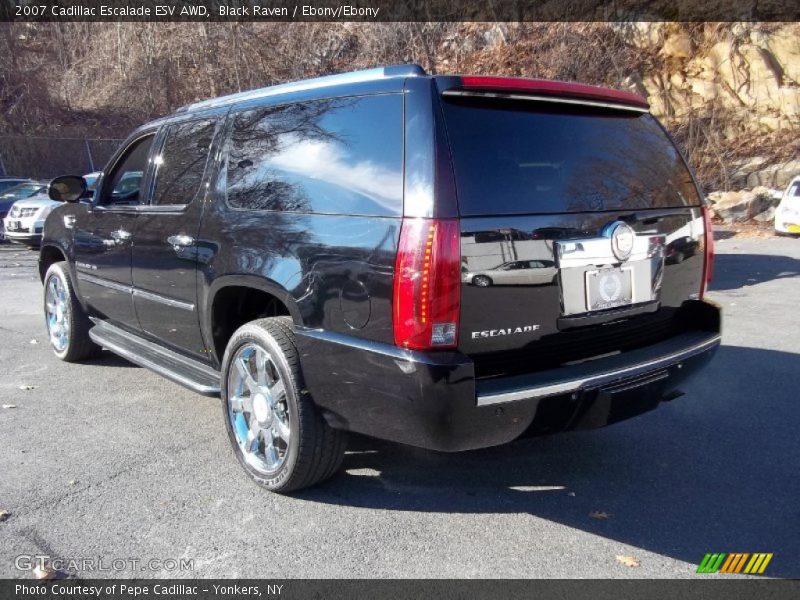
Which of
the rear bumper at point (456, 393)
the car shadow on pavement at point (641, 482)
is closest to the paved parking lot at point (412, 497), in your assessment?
the car shadow on pavement at point (641, 482)

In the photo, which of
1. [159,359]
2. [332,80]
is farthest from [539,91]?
[159,359]

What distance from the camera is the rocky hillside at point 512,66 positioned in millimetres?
23000

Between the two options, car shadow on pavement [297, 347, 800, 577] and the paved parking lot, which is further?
car shadow on pavement [297, 347, 800, 577]

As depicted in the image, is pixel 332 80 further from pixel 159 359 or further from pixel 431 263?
pixel 159 359

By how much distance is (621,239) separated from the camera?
3176 mm

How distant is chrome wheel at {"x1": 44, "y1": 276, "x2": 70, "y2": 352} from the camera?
5.93 metres

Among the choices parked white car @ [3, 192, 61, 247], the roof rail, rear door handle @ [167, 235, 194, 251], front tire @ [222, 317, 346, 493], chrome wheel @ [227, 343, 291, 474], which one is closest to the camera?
the roof rail

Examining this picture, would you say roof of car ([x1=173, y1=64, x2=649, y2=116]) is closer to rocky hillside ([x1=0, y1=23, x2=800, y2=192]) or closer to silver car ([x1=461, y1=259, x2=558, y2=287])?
silver car ([x1=461, y1=259, x2=558, y2=287])

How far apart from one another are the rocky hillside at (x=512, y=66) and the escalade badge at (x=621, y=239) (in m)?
20.9

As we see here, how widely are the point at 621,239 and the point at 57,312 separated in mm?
4986

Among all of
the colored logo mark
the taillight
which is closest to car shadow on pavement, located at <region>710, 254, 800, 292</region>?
the taillight

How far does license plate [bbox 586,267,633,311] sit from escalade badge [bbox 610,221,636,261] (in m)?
0.08

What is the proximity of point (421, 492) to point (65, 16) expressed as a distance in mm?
32867

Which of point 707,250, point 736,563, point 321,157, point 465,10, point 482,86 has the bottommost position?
point 736,563
